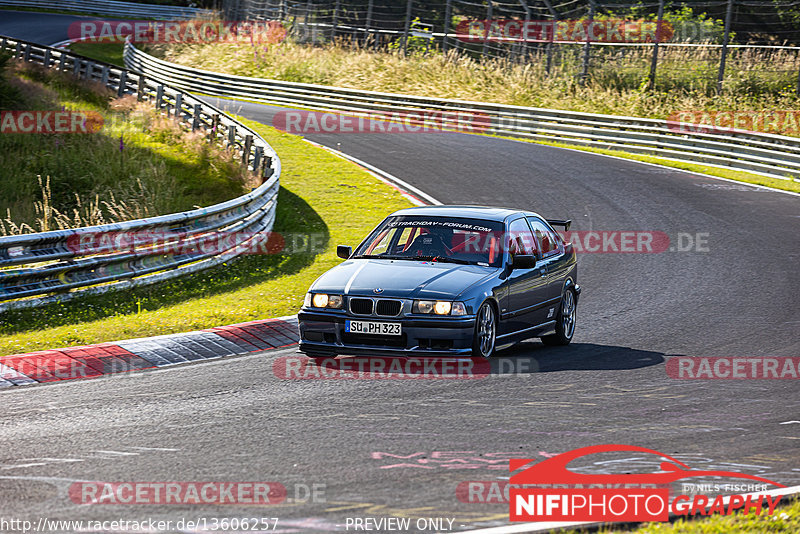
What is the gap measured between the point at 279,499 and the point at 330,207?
45.6 feet

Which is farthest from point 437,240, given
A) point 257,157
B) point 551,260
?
point 257,157

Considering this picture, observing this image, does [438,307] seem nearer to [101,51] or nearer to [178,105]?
[178,105]

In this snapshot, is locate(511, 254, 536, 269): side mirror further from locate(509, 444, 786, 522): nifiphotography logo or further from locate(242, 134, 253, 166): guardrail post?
locate(242, 134, 253, 166): guardrail post

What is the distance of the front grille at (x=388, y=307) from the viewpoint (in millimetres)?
8820

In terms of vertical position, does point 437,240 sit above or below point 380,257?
above

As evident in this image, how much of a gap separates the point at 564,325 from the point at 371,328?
2.79 m

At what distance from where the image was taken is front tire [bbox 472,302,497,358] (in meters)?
8.95

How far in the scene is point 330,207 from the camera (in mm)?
19094

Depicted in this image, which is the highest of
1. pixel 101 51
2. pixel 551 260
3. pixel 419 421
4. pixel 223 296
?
pixel 101 51

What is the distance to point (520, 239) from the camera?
413 inches

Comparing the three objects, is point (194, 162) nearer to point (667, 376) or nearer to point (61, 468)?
point (667, 376)

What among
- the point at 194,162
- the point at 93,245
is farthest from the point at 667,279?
the point at 194,162

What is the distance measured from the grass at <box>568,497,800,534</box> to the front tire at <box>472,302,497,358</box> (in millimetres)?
3774

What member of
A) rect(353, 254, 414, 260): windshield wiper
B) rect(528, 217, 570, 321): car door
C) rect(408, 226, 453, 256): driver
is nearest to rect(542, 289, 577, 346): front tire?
rect(528, 217, 570, 321): car door
